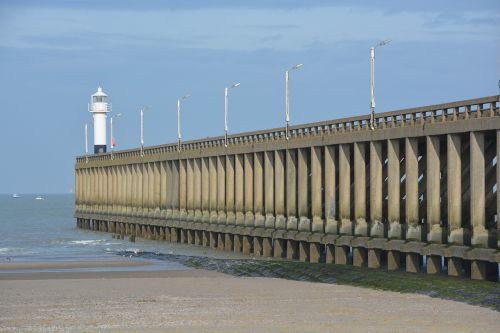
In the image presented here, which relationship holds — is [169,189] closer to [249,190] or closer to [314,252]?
[249,190]

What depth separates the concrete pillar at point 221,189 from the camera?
65312 mm

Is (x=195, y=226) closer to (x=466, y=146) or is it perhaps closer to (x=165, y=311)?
(x=466, y=146)

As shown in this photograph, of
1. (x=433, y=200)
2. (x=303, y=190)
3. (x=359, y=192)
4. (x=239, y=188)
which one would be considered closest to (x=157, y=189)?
(x=239, y=188)

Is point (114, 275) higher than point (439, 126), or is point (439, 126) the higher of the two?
point (439, 126)

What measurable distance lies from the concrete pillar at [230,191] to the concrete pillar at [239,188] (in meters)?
0.73

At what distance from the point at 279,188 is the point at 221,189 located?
1030cm

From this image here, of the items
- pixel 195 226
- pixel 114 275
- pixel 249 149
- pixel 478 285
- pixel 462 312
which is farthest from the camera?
pixel 195 226

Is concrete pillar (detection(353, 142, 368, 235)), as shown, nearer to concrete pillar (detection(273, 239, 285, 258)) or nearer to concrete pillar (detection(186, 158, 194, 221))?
concrete pillar (detection(273, 239, 285, 258))

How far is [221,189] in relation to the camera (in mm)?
65812

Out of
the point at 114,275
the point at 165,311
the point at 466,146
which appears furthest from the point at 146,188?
the point at 165,311

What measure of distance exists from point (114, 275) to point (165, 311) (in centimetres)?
1503

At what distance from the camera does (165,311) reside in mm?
30281

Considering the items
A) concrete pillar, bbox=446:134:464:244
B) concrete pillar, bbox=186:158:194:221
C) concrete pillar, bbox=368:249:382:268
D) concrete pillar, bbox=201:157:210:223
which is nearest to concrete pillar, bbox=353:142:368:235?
concrete pillar, bbox=368:249:382:268

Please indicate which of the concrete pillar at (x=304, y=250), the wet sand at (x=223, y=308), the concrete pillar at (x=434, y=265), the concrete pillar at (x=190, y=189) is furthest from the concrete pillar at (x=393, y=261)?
the concrete pillar at (x=190, y=189)
